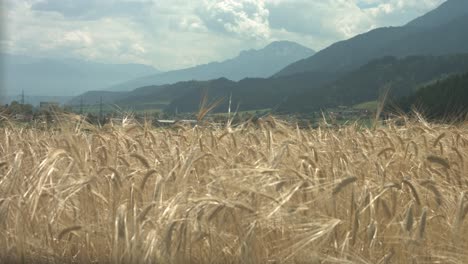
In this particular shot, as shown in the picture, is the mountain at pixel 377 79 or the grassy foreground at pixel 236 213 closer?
the grassy foreground at pixel 236 213

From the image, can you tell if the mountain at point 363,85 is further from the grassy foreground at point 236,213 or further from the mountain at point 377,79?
the grassy foreground at point 236,213

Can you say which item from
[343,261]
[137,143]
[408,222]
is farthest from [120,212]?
[137,143]

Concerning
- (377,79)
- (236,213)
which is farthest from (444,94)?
(377,79)

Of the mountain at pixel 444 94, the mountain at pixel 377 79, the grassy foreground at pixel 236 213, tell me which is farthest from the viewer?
the mountain at pixel 377 79

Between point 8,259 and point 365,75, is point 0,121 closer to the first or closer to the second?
point 8,259

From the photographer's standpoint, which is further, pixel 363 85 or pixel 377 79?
pixel 377 79

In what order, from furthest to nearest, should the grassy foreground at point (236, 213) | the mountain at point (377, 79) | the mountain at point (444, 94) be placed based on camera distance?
the mountain at point (377, 79)
the mountain at point (444, 94)
the grassy foreground at point (236, 213)

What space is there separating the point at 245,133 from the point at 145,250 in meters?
4.10

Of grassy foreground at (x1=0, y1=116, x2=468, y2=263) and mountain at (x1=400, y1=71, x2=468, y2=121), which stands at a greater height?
mountain at (x1=400, y1=71, x2=468, y2=121)

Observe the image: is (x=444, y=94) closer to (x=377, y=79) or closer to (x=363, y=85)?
(x=363, y=85)

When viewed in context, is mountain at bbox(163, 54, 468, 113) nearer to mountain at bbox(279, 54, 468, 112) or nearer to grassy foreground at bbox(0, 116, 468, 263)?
mountain at bbox(279, 54, 468, 112)

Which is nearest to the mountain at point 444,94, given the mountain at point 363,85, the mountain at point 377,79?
the mountain at point 363,85

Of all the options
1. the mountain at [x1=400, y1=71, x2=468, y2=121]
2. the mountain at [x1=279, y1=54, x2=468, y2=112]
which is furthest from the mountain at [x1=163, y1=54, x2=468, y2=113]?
the mountain at [x1=400, y1=71, x2=468, y2=121]

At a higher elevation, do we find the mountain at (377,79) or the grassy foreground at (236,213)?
the mountain at (377,79)
